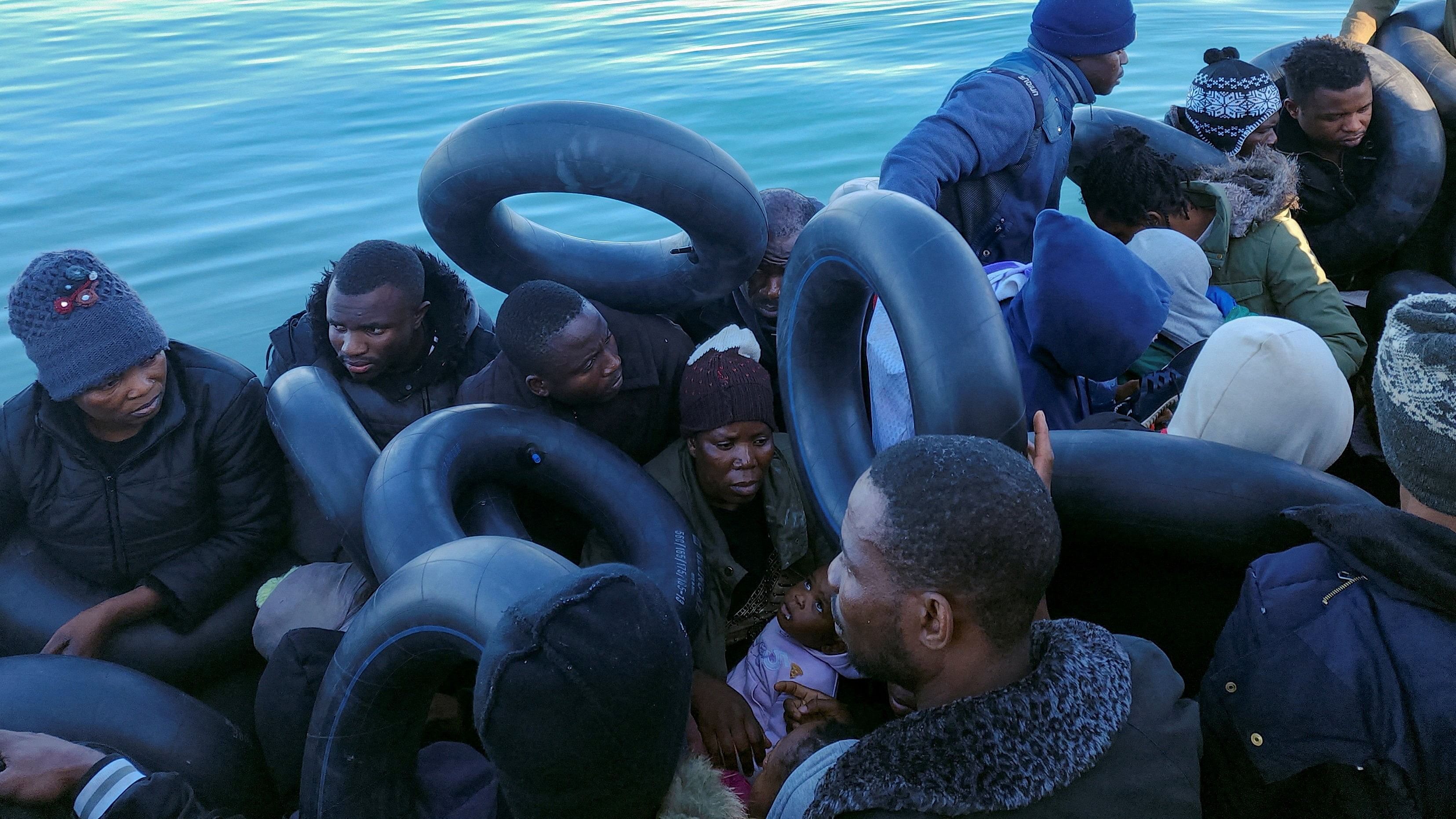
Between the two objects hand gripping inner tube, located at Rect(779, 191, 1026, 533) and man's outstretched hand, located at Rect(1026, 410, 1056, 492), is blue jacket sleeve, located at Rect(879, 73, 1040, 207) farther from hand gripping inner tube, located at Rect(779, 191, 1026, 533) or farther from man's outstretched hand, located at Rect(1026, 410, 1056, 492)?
man's outstretched hand, located at Rect(1026, 410, 1056, 492)

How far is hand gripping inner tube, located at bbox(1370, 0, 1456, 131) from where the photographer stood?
414cm

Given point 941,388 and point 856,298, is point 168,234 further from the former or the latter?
point 941,388

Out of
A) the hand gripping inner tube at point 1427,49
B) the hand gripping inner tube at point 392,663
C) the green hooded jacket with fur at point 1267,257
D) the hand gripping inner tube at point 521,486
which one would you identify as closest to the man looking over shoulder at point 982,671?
the hand gripping inner tube at point 392,663

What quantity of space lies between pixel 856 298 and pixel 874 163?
567 cm

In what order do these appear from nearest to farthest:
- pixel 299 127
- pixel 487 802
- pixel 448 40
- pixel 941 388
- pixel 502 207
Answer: pixel 487 802 → pixel 941 388 → pixel 502 207 → pixel 299 127 → pixel 448 40

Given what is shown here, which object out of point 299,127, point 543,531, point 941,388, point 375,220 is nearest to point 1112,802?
point 941,388

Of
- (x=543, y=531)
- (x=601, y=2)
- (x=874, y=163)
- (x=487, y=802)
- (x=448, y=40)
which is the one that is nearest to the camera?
(x=487, y=802)

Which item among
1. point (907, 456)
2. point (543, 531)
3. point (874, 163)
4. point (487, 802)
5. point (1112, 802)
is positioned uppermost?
point (907, 456)

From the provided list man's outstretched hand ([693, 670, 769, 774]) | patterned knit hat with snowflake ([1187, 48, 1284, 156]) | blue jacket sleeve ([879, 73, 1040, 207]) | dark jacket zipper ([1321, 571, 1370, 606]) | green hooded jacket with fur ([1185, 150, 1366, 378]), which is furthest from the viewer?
patterned knit hat with snowflake ([1187, 48, 1284, 156])

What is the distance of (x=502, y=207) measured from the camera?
3.12 meters

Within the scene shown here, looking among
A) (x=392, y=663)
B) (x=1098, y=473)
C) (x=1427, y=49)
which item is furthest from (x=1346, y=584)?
(x=1427, y=49)

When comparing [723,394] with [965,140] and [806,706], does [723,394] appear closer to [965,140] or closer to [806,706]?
[806,706]

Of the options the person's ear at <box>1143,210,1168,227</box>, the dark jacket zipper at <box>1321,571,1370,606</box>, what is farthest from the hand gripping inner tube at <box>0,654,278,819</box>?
the person's ear at <box>1143,210,1168,227</box>

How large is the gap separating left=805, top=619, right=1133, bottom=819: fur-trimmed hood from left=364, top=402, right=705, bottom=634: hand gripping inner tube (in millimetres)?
1053
